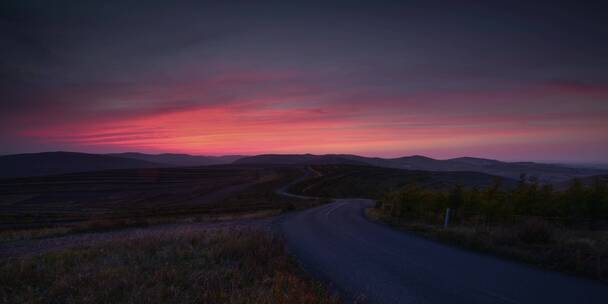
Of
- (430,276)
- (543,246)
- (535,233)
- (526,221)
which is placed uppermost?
(526,221)

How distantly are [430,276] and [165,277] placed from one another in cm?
710

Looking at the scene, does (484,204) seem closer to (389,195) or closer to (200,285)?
(389,195)

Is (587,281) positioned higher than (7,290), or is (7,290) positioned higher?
(587,281)

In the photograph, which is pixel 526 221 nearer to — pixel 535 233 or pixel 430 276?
pixel 535 233

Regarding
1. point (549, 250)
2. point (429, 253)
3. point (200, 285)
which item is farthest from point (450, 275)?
point (200, 285)

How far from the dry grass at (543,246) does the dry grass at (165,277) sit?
7029 mm

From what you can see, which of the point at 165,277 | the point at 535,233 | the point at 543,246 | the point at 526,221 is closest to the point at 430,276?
the point at 543,246

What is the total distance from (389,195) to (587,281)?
19.0m

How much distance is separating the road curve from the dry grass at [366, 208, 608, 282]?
0.62m

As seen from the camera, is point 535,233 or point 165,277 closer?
point 165,277

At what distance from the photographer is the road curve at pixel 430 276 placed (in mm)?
6621

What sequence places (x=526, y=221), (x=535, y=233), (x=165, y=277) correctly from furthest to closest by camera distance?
(x=526, y=221)
(x=535, y=233)
(x=165, y=277)

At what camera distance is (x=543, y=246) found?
392 inches

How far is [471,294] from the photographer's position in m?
6.76
